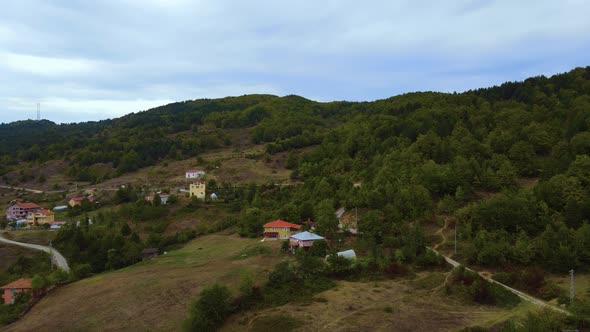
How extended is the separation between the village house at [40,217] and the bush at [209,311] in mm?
47277

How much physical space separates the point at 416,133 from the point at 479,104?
1270cm

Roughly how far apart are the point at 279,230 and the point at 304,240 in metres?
7.29

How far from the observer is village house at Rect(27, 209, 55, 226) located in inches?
2397

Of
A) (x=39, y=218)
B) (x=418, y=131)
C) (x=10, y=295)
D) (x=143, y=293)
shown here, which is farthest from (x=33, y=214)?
(x=418, y=131)

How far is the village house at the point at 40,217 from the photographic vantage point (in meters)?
60.9

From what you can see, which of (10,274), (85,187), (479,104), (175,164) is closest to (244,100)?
(175,164)

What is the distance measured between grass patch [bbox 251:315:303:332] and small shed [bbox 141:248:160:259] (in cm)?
2276

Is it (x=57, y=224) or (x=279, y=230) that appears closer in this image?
(x=279, y=230)

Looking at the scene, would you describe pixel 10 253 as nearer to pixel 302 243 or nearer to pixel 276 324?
pixel 302 243

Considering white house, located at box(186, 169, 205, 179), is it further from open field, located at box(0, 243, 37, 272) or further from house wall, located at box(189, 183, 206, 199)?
open field, located at box(0, 243, 37, 272)

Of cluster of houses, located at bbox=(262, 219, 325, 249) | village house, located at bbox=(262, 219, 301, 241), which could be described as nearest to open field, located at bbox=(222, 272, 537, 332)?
cluster of houses, located at bbox=(262, 219, 325, 249)

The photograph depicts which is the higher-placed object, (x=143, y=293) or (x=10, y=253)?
(x=143, y=293)

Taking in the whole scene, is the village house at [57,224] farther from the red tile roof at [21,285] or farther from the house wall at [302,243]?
the house wall at [302,243]

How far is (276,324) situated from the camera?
75.5ft
